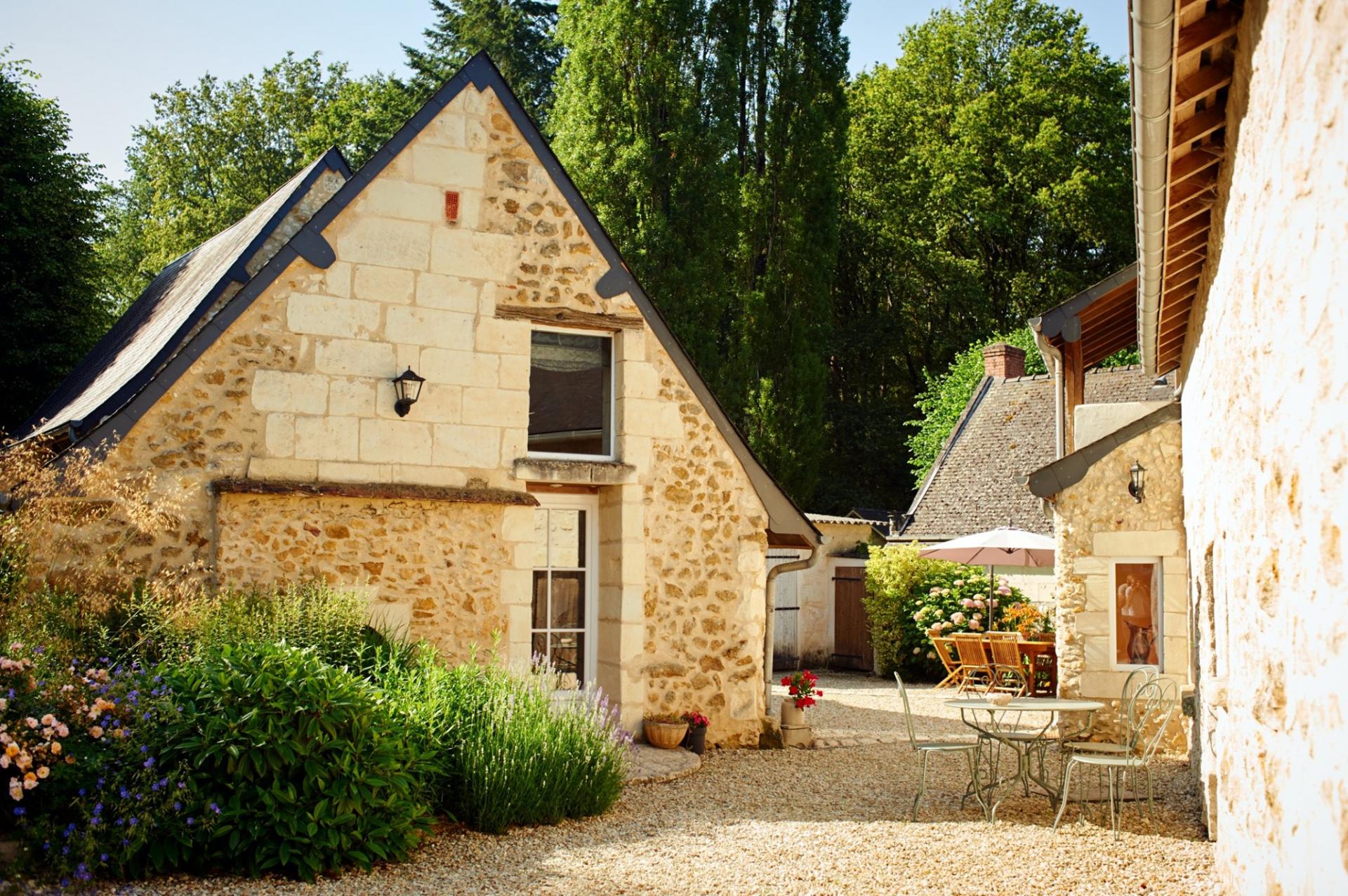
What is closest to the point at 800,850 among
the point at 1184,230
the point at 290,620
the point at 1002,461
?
the point at 290,620

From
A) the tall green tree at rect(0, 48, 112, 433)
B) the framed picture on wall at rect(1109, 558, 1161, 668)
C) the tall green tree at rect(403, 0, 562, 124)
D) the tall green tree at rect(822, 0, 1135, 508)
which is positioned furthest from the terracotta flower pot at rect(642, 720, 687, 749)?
the tall green tree at rect(403, 0, 562, 124)

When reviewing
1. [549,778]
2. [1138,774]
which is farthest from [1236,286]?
[1138,774]

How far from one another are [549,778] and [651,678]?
2.78 m

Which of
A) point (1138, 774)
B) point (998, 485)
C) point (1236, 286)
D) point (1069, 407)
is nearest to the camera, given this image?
point (1236, 286)

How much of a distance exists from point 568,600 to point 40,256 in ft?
37.5

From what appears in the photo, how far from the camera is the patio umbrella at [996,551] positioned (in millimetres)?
14273

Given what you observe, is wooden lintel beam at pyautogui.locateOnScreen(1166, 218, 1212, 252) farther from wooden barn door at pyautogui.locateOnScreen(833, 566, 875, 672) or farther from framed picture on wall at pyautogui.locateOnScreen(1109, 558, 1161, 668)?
wooden barn door at pyautogui.locateOnScreen(833, 566, 875, 672)

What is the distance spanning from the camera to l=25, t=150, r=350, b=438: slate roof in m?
8.58

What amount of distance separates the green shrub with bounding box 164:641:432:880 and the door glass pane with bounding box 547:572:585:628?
356cm

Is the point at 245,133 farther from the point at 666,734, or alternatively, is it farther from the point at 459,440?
the point at 666,734

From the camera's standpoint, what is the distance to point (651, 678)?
30.8 feet

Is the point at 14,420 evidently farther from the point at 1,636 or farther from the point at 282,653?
the point at 282,653

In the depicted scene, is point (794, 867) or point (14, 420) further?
point (14, 420)

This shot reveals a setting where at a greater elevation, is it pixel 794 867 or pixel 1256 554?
pixel 1256 554
